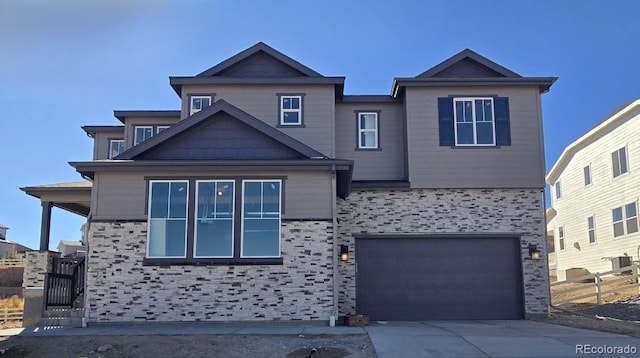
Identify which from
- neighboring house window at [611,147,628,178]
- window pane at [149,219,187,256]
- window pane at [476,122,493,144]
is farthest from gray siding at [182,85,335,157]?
neighboring house window at [611,147,628,178]

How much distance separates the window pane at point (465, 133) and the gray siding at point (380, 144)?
177cm

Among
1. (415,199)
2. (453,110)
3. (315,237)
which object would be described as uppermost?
(453,110)

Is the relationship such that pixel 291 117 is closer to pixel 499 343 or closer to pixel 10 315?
pixel 10 315

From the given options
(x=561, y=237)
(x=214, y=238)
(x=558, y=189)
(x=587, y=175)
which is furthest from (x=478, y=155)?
(x=561, y=237)

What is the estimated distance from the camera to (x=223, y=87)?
19266mm

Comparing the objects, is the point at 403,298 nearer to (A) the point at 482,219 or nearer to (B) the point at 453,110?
(A) the point at 482,219

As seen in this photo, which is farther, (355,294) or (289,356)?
(355,294)

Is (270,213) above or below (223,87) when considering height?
below

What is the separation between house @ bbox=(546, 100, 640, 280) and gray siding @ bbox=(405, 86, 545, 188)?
8.07 meters

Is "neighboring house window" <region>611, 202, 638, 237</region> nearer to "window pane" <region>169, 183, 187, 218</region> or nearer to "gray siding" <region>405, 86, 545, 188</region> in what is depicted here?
"gray siding" <region>405, 86, 545, 188</region>

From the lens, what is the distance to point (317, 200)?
600 inches

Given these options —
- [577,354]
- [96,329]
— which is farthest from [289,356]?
[96,329]

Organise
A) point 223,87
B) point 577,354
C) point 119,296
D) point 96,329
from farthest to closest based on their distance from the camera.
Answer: point 223,87 < point 119,296 < point 96,329 < point 577,354

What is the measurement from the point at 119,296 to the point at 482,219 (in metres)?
10.4
